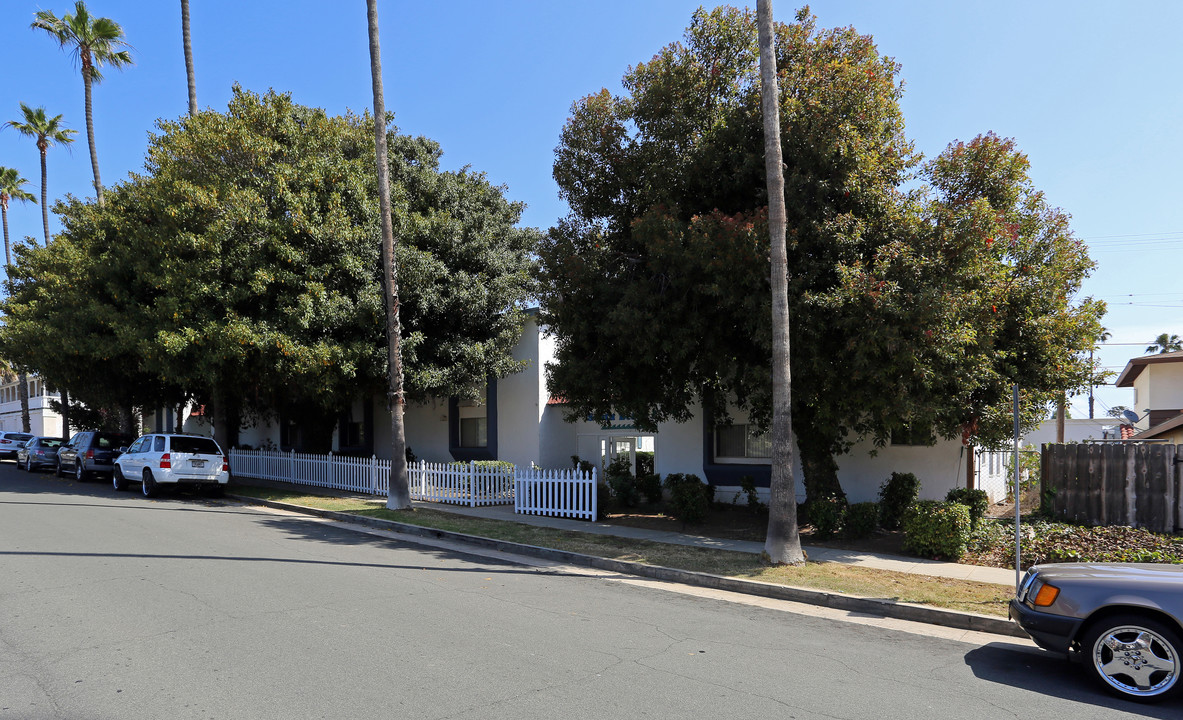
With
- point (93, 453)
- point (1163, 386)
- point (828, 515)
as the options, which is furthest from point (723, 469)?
point (93, 453)

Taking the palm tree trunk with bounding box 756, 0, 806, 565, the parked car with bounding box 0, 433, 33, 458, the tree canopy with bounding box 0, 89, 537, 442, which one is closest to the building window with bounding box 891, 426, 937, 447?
the palm tree trunk with bounding box 756, 0, 806, 565

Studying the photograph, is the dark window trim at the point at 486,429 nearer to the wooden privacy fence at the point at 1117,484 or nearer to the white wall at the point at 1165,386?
the wooden privacy fence at the point at 1117,484

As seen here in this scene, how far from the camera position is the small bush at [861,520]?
12.0m

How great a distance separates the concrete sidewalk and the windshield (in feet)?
21.1

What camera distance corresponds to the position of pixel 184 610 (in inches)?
281

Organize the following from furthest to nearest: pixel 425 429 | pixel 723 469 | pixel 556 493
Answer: pixel 425 429 < pixel 723 469 < pixel 556 493

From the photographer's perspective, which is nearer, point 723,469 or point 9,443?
point 723,469

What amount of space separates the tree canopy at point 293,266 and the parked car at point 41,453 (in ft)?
29.8

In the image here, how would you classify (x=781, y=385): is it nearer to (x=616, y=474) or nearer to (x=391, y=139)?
(x=616, y=474)

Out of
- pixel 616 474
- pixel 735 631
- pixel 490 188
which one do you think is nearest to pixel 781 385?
Answer: pixel 735 631

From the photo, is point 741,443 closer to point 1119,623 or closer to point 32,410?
point 1119,623

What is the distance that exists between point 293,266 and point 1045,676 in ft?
53.6

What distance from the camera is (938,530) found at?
34.5ft

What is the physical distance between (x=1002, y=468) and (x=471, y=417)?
1467 centimetres
